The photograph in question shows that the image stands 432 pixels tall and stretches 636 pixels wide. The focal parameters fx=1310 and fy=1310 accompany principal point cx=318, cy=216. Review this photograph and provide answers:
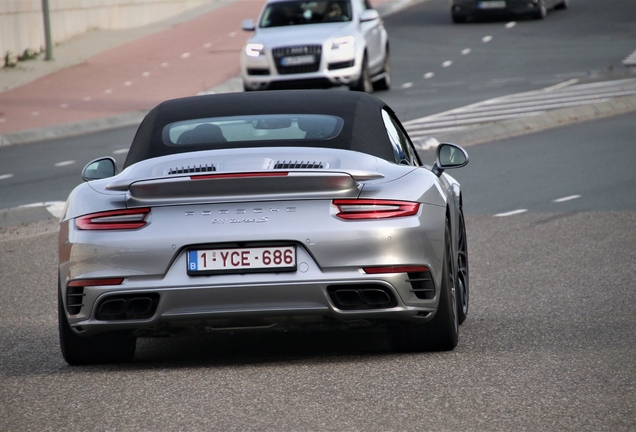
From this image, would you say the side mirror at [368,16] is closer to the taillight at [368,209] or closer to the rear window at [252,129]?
the rear window at [252,129]

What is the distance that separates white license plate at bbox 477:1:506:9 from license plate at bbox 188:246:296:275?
103 feet

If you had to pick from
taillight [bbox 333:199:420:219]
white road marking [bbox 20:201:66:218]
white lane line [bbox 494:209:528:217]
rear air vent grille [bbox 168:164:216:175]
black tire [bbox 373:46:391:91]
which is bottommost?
black tire [bbox 373:46:391:91]

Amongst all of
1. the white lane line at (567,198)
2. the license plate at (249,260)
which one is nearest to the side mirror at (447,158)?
the license plate at (249,260)

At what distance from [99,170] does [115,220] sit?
1.04m

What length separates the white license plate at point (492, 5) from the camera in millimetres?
36250

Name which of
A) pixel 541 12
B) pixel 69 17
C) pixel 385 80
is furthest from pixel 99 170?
pixel 541 12

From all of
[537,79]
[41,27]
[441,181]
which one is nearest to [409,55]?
[537,79]

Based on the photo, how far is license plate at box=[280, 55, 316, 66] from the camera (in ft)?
73.7

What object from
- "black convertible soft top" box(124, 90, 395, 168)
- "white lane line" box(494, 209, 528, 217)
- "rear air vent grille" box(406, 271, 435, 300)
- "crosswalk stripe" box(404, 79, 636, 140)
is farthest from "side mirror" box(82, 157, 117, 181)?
"crosswalk stripe" box(404, 79, 636, 140)

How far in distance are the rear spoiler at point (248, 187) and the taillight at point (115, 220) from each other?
0.17ft

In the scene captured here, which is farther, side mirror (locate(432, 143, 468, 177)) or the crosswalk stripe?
the crosswalk stripe

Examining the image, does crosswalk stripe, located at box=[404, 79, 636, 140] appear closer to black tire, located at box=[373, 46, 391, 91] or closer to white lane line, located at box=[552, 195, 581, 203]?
black tire, located at box=[373, 46, 391, 91]

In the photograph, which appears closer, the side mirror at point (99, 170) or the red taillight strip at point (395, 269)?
the red taillight strip at point (395, 269)

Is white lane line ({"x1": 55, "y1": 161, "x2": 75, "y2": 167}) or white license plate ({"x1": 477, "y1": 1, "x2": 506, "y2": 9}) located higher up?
white lane line ({"x1": 55, "y1": 161, "x2": 75, "y2": 167})
